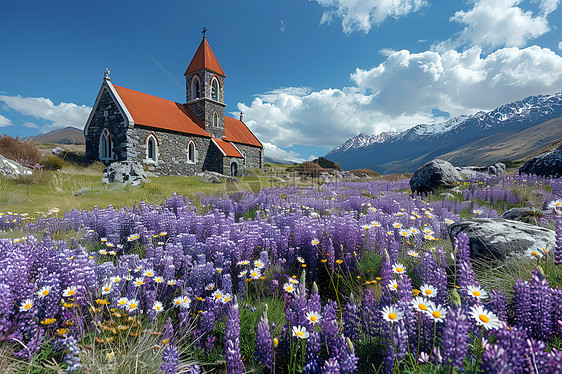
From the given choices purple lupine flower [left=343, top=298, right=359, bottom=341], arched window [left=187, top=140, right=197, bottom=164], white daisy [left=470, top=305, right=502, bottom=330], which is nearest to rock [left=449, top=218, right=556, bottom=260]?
white daisy [left=470, top=305, right=502, bottom=330]

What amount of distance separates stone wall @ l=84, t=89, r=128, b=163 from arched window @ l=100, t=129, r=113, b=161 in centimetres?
45

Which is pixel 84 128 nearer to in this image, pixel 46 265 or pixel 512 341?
pixel 46 265

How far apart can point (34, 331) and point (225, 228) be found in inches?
97.8

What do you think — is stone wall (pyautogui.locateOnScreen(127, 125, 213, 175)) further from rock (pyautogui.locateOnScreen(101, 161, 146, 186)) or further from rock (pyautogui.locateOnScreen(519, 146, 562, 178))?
rock (pyautogui.locateOnScreen(519, 146, 562, 178))

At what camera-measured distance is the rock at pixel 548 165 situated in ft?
32.4

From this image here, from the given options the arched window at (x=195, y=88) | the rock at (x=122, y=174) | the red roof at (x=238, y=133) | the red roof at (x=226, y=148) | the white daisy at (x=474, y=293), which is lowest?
the white daisy at (x=474, y=293)

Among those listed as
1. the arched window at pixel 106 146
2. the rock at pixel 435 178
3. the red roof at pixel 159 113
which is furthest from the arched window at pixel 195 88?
the rock at pixel 435 178

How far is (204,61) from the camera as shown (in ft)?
108

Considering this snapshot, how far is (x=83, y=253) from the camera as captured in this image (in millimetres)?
2402

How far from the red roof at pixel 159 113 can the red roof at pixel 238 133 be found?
5.75m

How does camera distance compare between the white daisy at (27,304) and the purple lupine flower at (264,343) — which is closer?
the purple lupine flower at (264,343)

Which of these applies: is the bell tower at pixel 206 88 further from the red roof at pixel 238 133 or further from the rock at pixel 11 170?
the rock at pixel 11 170

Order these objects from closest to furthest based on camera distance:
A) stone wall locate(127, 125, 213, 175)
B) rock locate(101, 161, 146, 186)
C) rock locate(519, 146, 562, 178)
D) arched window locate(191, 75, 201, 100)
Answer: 1. rock locate(519, 146, 562, 178)
2. rock locate(101, 161, 146, 186)
3. stone wall locate(127, 125, 213, 175)
4. arched window locate(191, 75, 201, 100)

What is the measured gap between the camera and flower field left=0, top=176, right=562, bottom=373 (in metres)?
1.45
